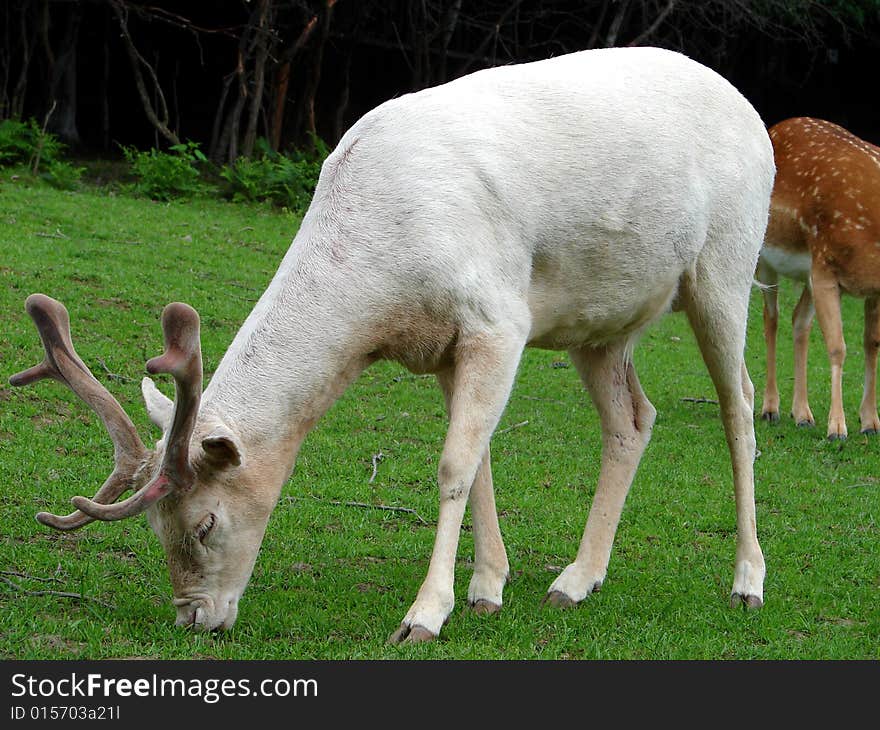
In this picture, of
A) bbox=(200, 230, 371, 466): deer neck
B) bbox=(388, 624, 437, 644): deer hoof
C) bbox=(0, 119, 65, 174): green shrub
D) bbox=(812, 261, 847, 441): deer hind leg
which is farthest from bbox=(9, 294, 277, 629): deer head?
bbox=(0, 119, 65, 174): green shrub

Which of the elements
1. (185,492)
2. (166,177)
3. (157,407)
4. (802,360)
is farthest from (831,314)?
(166,177)

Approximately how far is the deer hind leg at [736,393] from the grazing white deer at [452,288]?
2cm

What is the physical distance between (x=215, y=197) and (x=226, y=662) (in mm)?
11632

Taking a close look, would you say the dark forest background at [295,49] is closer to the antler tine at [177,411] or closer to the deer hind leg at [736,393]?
the deer hind leg at [736,393]

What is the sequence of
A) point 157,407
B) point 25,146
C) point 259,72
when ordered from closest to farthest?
A: point 157,407 → point 25,146 → point 259,72

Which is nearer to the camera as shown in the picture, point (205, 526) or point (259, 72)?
point (205, 526)

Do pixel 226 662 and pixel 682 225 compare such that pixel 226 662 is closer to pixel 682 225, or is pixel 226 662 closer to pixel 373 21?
pixel 682 225

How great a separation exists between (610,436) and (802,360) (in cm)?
498

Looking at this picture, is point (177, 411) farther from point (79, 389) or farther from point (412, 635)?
point (412, 635)

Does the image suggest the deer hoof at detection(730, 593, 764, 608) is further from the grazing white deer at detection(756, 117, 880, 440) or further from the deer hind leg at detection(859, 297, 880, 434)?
the deer hind leg at detection(859, 297, 880, 434)

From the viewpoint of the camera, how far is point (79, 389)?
14.8 feet

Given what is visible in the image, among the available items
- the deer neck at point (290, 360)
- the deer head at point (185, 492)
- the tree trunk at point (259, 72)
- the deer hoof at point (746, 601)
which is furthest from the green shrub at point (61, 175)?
the deer hoof at point (746, 601)

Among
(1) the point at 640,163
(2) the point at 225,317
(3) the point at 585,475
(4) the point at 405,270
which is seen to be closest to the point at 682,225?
(1) the point at 640,163

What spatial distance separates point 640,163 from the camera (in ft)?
16.6
